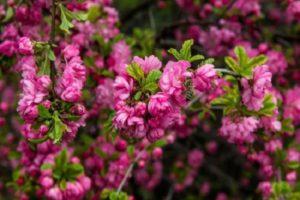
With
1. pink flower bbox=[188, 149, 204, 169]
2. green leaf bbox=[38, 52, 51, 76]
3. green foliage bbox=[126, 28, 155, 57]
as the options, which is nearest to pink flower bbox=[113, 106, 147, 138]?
green leaf bbox=[38, 52, 51, 76]

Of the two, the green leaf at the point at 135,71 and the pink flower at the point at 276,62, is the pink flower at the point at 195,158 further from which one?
the green leaf at the point at 135,71

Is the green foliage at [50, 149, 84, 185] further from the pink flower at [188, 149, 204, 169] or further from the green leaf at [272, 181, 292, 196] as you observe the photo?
the pink flower at [188, 149, 204, 169]

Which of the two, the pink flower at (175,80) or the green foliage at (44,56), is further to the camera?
the green foliage at (44,56)

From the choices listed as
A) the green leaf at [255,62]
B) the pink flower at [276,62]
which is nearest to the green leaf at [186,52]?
the green leaf at [255,62]

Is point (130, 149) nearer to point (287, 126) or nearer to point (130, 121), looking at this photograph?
point (287, 126)

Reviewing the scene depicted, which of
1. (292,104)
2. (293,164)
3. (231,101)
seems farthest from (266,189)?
(231,101)

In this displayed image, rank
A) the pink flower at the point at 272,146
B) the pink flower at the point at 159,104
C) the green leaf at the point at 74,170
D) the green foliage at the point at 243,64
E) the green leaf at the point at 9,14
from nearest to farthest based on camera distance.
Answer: the pink flower at the point at 159,104, the green foliage at the point at 243,64, the green leaf at the point at 74,170, the green leaf at the point at 9,14, the pink flower at the point at 272,146

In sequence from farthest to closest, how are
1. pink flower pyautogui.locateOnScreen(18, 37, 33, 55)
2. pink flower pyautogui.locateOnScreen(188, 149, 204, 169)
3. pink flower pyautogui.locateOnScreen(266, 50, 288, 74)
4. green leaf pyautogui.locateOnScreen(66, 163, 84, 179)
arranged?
pink flower pyautogui.locateOnScreen(188, 149, 204, 169)
pink flower pyautogui.locateOnScreen(266, 50, 288, 74)
green leaf pyautogui.locateOnScreen(66, 163, 84, 179)
pink flower pyautogui.locateOnScreen(18, 37, 33, 55)
